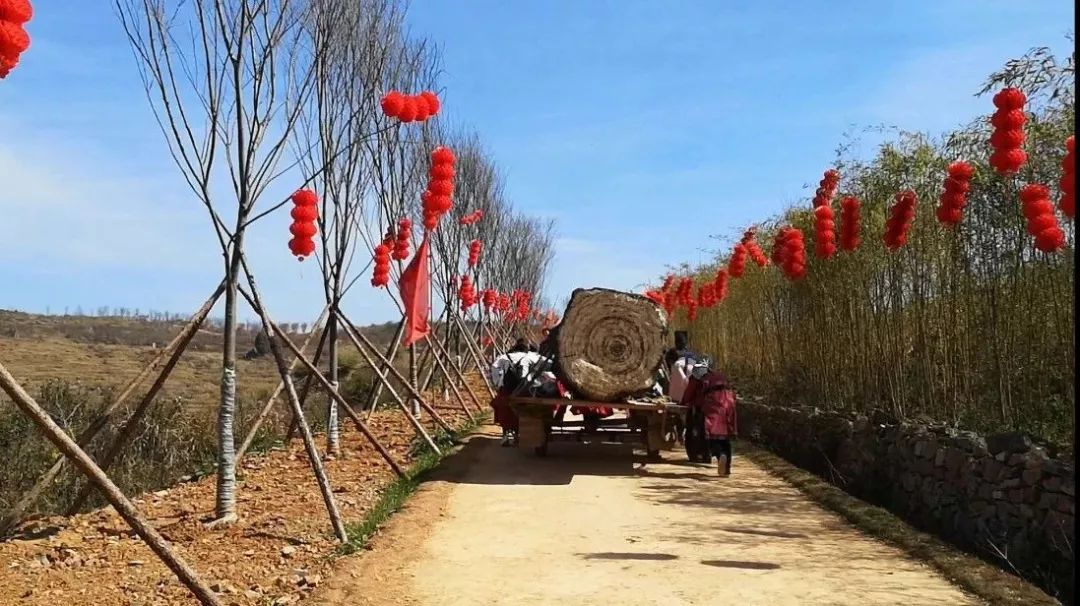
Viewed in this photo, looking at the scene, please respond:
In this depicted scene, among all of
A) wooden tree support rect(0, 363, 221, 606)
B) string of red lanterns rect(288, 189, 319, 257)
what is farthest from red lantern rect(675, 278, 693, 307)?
wooden tree support rect(0, 363, 221, 606)

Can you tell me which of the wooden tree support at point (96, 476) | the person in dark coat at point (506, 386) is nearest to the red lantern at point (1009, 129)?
the wooden tree support at point (96, 476)

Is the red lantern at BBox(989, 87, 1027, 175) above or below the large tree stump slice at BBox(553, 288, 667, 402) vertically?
above

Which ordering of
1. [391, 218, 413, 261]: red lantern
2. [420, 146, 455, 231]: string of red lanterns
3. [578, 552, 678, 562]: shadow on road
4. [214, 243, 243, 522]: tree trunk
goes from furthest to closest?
[391, 218, 413, 261]: red lantern < [420, 146, 455, 231]: string of red lanterns < [214, 243, 243, 522]: tree trunk < [578, 552, 678, 562]: shadow on road

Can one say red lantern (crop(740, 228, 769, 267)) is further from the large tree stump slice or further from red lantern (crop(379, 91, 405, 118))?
red lantern (crop(379, 91, 405, 118))

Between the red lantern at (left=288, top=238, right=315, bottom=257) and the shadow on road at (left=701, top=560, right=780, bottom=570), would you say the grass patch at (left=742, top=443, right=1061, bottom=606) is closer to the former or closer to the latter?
the shadow on road at (left=701, top=560, right=780, bottom=570)

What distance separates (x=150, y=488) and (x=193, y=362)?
25.6m

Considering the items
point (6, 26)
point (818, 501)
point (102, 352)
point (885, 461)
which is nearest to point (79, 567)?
point (6, 26)

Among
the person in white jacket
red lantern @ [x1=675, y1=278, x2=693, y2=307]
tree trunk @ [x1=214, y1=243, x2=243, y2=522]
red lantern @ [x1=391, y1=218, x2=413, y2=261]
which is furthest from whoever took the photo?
red lantern @ [x1=675, y1=278, x2=693, y2=307]

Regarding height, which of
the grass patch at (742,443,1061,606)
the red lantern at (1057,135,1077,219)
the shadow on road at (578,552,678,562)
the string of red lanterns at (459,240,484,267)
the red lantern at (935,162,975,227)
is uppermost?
the string of red lanterns at (459,240,484,267)

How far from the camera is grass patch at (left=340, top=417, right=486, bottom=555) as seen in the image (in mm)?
6137

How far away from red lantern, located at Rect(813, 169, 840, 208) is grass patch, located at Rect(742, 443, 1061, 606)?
297 cm

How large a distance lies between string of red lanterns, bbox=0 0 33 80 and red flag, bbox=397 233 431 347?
6.27 metres

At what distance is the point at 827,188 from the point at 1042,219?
4393 millimetres

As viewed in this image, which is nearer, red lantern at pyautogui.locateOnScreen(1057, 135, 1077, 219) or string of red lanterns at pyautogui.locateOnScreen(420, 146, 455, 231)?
red lantern at pyautogui.locateOnScreen(1057, 135, 1077, 219)
